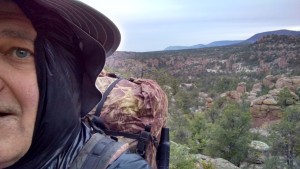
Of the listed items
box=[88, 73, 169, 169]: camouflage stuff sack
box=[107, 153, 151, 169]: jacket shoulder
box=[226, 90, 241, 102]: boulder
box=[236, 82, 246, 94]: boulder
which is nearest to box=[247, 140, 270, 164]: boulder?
box=[226, 90, 241, 102]: boulder

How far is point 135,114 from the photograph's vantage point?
4.67ft

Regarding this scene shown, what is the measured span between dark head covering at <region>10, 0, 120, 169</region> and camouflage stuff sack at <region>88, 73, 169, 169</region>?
39 centimetres

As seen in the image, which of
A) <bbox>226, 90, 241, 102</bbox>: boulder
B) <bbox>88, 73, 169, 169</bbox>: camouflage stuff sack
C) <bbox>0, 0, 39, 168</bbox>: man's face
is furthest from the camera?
<bbox>226, 90, 241, 102</bbox>: boulder

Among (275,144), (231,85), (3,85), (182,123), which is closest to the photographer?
(3,85)

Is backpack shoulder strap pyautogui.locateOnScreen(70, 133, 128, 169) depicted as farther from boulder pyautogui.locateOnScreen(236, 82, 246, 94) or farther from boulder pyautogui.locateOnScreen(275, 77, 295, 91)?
boulder pyautogui.locateOnScreen(236, 82, 246, 94)

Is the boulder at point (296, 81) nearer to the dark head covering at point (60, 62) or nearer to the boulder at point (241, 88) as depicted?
the boulder at point (241, 88)

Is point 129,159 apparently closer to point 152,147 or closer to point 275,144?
point 152,147

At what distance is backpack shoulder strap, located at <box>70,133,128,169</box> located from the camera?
856 mm

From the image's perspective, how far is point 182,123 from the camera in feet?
90.8

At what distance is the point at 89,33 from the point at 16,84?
0.28 m

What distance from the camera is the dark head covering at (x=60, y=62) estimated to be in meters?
0.83

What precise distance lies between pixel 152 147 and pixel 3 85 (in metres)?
0.76

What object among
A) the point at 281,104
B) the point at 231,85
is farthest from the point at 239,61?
the point at 281,104

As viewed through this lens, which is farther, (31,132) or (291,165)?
(291,165)
